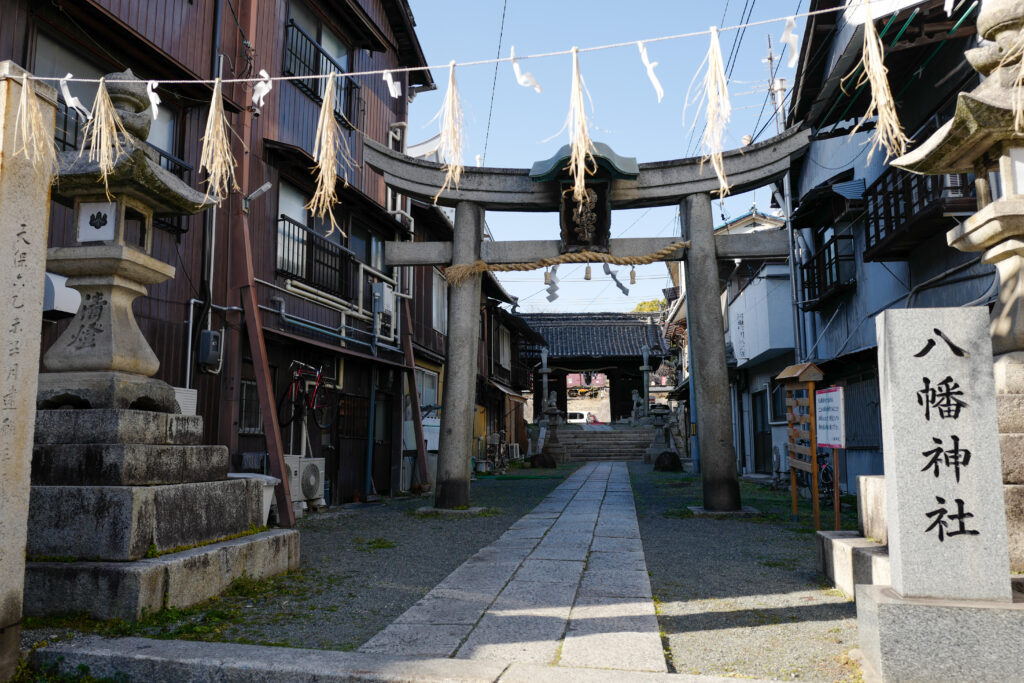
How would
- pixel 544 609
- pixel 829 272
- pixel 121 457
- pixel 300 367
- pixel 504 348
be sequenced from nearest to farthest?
pixel 121 457, pixel 544 609, pixel 300 367, pixel 829 272, pixel 504 348

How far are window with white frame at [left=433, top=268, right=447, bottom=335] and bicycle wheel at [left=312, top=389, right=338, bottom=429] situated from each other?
22.5 feet

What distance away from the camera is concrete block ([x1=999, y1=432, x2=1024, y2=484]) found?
455cm

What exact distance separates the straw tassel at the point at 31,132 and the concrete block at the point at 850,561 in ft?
19.9

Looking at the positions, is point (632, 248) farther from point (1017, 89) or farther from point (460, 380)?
point (1017, 89)

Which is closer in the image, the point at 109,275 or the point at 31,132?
the point at 31,132

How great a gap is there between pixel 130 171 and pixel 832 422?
840 cm

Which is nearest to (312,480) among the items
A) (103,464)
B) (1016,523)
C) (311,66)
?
(103,464)

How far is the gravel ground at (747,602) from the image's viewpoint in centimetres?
415

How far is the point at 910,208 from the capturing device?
10906 mm

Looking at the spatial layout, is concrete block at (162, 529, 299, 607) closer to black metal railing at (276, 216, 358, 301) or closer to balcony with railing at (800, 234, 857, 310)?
black metal railing at (276, 216, 358, 301)

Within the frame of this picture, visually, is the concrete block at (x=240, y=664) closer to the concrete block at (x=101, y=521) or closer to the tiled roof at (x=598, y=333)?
the concrete block at (x=101, y=521)

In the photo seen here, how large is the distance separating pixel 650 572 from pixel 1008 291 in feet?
12.9

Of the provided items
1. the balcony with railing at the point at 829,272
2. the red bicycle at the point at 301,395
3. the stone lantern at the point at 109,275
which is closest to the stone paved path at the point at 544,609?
the stone lantern at the point at 109,275

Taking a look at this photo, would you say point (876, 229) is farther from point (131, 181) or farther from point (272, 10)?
point (131, 181)
